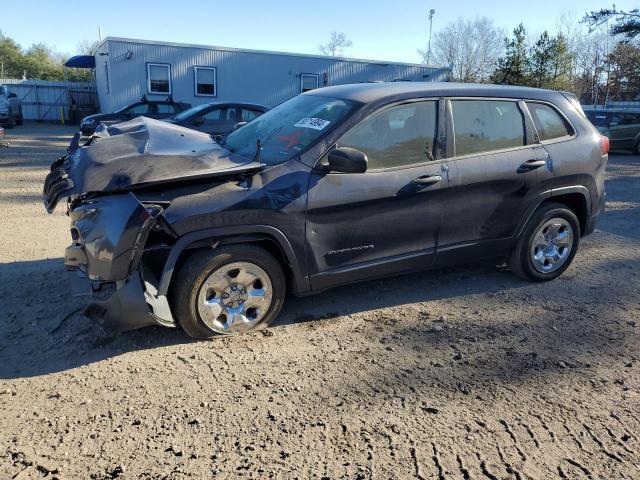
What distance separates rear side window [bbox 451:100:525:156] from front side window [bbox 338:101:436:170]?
26cm

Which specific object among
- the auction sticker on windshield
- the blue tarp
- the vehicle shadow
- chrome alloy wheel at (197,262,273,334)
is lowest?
the vehicle shadow

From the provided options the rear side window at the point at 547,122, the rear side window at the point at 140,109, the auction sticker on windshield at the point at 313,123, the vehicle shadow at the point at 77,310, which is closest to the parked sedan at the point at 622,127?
the rear side window at the point at 547,122

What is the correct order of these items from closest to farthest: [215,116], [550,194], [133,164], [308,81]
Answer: [133,164] → [550,194] → [215,116] → [308,81]

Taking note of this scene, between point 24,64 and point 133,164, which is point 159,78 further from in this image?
point 24,64

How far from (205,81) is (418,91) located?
20779 mm

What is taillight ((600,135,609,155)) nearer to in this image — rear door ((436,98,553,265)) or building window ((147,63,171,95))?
rear door ((436,98,553,265))

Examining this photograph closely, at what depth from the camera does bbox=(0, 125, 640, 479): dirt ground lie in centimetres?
255

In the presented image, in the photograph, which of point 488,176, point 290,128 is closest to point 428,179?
point 488,176

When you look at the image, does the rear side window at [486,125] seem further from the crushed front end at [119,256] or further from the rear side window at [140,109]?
the rear side window at [140,109]

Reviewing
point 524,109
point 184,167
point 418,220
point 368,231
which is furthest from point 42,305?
point 524,109

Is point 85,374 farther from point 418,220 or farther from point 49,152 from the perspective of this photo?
point 49,152

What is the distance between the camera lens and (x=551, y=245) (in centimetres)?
495

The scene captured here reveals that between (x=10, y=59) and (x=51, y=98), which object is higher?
(x=10, y=59)

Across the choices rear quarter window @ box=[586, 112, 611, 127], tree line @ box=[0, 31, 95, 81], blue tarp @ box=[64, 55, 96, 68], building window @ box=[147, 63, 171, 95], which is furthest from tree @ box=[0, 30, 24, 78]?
rear quarter window @ box=[586, 112, 611, 127]
